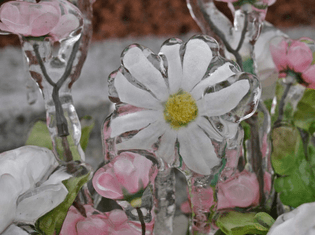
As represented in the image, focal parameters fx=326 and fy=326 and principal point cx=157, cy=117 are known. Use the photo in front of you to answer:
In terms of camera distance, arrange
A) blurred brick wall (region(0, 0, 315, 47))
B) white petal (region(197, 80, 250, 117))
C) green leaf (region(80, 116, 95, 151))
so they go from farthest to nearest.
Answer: blurred brick wall (region(0, 0, 315, 47)) → green leaf (region(80, 116, 95, 151)) → white petal (region(197, 80, 250, 117))

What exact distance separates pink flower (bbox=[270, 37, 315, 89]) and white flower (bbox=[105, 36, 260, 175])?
2.8 inches

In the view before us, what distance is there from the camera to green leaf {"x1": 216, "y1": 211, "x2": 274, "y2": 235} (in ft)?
0.56

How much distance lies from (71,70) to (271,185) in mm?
152

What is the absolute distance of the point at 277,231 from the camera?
0.15m

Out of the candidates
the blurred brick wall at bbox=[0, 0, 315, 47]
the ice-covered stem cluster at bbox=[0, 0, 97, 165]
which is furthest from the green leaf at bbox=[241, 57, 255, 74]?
the blurred brick wall at bbox=[0, 0, 315, 47]

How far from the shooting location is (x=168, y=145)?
0.16 metres

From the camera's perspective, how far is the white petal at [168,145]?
16 cm

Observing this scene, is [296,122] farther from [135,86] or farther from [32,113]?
[32,113]

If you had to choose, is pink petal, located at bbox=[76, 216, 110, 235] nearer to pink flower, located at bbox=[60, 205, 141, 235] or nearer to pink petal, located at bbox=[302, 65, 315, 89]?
pink flower, located at bbox=[60, 205, 141, 235]

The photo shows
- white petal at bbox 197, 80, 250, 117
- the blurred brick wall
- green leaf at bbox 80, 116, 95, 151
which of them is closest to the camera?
white petal at bbox 197, 80, 250, 117

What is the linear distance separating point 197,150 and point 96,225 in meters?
0.07

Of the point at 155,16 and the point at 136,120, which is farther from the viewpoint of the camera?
the point at 155,16

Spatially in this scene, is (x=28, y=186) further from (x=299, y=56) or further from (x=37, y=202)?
(x=299, y=56)

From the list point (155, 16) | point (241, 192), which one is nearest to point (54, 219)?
point (241, 192)
